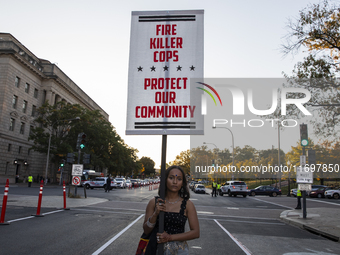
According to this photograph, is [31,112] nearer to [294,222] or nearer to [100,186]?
[100,186]

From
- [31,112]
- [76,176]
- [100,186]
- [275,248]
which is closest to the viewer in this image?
[275,248]

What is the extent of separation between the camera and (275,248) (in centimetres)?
788

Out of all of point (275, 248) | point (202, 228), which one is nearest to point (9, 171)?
point (202, 228)

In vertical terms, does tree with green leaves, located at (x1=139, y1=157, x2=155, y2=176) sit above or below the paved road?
above

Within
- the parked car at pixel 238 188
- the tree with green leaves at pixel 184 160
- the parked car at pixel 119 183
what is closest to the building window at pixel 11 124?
the parked car at pixel 119 183

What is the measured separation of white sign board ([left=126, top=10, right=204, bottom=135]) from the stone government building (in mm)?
46759

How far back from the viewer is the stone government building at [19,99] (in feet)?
150

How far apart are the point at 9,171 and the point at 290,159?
4805 cm

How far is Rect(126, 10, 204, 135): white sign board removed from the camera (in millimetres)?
3736

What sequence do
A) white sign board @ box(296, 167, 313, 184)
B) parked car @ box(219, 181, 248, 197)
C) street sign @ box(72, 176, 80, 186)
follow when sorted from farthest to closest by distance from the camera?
parked car @ box(219, 181, 248, 197), street sign @ box(72, 176, 80, 186), white sign board @ box(296, 167, 313, 184)

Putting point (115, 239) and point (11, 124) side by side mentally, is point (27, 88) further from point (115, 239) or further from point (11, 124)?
point (115, 239)

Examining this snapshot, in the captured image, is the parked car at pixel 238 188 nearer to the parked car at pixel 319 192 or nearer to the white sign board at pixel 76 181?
the parked car at pixel 319 192

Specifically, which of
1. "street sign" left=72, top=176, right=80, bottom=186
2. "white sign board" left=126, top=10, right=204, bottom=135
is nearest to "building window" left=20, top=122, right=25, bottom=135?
"street sign" left=72, top=176, right=80, bottom=186

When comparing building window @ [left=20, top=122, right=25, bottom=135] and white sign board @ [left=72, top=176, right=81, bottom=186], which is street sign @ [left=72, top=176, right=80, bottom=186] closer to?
white sign board @ [left=72, top=176, right=81, bottom=186]
